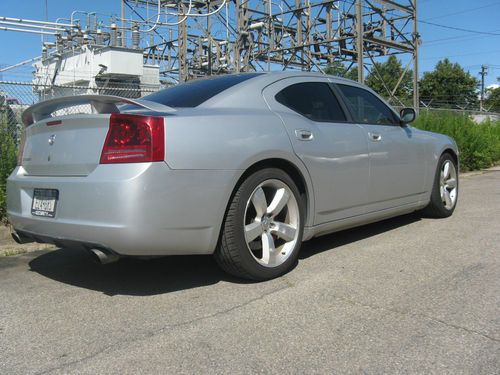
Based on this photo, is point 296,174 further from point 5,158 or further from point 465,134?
point 465,134

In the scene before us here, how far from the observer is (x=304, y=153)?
4105mm

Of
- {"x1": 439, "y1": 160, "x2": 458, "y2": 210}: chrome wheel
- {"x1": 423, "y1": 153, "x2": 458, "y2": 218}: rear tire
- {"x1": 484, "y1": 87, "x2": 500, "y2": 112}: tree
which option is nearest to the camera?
{"x1": 423, "y1": 153, "x2": 458, "y2": 218}: rear tire

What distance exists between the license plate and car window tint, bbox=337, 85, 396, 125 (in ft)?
9.21

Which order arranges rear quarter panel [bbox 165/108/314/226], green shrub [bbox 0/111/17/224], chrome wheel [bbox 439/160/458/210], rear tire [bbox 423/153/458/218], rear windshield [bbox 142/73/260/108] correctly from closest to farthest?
rear quarter panel [bbox 165/108/314/226] → rear windshield [bbox 142/73/260/108] → green shrub [bbox 0/111/17/224] → rear tire [bbox 423/153/458/218] → chrome wheel [bbox 439/160/458/210]

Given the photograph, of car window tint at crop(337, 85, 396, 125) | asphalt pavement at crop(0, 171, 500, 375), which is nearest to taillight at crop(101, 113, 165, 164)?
asphalt pavement at crop(0, 171, 500, 375)

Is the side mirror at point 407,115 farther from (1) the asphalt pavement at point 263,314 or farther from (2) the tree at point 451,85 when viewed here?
(2) the tree at point 451,85

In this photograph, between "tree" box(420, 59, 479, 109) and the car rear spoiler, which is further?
"tree" box(420, 59, 479, 109)

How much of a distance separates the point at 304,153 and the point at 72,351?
2.26 meters

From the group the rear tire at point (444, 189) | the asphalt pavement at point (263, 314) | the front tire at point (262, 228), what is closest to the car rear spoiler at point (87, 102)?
the front tire at point (262, 228)

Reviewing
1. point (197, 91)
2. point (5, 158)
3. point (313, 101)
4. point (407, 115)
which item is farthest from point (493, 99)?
point (197, 91)

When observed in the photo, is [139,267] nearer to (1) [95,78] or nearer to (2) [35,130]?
(2) [35,130]

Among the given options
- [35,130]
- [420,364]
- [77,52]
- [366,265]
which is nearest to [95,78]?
[77,52]

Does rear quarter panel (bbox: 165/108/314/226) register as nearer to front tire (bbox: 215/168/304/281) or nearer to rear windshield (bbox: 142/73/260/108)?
front tire (bbox: 215/168/304/281)

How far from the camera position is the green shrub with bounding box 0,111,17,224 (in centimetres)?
583
